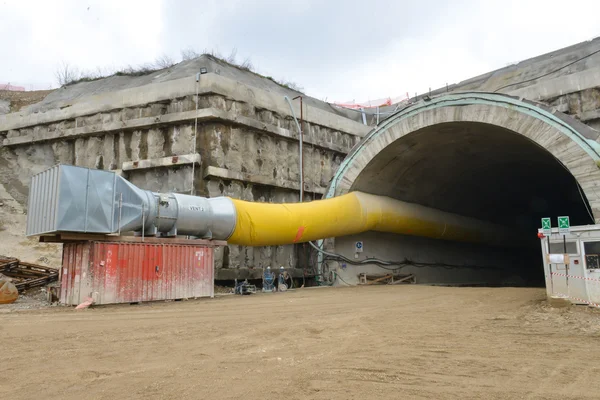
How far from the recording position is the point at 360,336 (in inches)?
277

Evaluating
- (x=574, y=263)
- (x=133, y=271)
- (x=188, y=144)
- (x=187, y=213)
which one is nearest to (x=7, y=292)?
(x=133, y=271)

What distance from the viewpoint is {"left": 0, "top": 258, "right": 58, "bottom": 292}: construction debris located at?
1357 centimetres

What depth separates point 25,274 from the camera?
14.3m

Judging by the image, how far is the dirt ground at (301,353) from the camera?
173 inches

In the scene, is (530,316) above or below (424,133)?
below

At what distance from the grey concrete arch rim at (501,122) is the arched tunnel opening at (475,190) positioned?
0.57 metres

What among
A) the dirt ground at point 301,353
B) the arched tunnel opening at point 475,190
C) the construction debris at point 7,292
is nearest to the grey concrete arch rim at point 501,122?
the arched tunnel opening at point 475,190

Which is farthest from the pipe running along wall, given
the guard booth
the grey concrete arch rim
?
the guard booth

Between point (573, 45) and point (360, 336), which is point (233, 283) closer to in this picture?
point (360, 336)

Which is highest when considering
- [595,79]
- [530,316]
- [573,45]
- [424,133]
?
[573,45]

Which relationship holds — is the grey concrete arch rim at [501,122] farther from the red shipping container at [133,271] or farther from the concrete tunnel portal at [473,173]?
the red shipping container at [133,271]

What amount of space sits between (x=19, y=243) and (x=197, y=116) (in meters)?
9.19

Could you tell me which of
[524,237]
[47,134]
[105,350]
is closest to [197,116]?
[47,134]

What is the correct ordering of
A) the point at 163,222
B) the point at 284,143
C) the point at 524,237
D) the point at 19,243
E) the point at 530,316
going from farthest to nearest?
the point at 524,237
the point at 284,143
the point at 19,243
the point at 163,222
the point at 530,316
